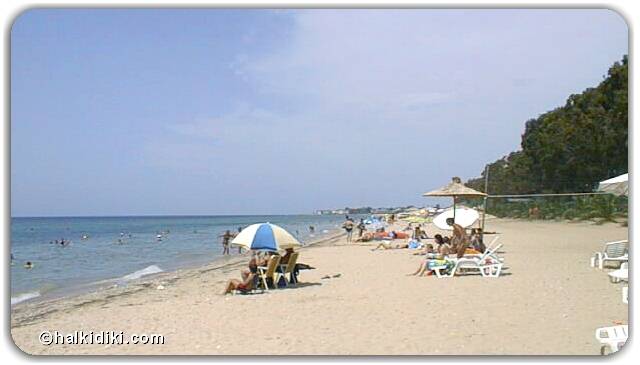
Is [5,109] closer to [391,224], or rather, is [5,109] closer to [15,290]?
[15,290]

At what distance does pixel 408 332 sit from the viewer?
6.30m

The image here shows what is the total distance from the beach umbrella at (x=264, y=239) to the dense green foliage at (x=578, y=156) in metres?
13.4

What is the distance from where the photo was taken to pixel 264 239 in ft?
33.6

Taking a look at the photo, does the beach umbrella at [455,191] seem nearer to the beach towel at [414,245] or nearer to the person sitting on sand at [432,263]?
the person sitting on sand at [432,263]

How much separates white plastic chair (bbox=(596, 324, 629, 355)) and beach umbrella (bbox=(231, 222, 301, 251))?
5.74 metres

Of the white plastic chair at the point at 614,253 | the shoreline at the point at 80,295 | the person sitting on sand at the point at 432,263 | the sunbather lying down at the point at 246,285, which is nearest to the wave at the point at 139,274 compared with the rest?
the shoreline at the point at 80,295

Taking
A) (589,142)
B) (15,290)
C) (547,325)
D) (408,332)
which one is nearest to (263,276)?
(408,332)

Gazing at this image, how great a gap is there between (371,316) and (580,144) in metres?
24.8

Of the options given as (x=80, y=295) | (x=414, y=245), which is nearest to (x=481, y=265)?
(x=80, y=295)

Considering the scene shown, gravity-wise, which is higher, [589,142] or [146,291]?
[589,142]

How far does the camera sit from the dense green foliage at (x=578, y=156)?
76.8ft

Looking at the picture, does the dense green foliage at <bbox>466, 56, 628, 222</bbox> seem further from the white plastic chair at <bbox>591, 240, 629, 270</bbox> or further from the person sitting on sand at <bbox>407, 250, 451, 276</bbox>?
the person sitting on sand at <bbox>407, 250, 451, 276</bbox>

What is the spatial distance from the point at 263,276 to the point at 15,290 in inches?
377

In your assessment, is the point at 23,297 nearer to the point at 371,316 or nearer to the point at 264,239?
the point at 264,239
